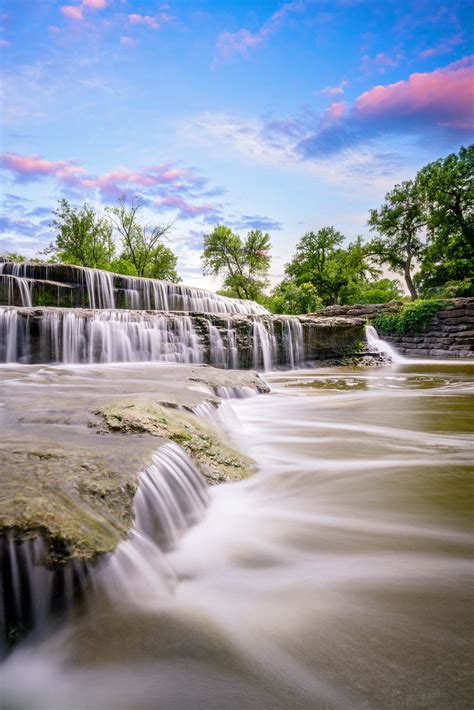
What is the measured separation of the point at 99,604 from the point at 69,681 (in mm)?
233

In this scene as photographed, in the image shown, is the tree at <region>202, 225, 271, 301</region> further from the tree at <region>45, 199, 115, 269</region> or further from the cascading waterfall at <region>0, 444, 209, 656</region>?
the cascading waterfall at <region>0, 444, 209, 656</region>

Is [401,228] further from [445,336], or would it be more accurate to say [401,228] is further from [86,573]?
[86,573]

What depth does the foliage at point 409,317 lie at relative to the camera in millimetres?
18625

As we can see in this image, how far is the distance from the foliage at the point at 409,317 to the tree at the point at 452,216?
18.3 feet

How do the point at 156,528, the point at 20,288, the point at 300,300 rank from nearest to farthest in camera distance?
the point at 156,528 < the point at 20,288 < the point at 300,300

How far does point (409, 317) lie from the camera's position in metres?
19.1

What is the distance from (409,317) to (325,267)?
1809 centimetres

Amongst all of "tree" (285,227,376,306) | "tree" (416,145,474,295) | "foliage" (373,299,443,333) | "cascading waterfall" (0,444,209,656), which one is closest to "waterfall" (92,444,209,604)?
"cascading waterfall" (0,444,209,656)

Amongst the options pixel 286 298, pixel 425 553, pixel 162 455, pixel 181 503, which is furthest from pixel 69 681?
pixel 286 298

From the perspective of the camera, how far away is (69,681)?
1105 millimetres

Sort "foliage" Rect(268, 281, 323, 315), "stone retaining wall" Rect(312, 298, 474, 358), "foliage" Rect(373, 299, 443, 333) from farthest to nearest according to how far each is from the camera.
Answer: "foliage" Rect(268, 281, 323, 315), "foliage" Rect(373, 299, 443, 333), "stone retaining wall" Rect(312, 298, 474, 358)

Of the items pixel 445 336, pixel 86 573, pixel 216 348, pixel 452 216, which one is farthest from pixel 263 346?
pixel 452 216

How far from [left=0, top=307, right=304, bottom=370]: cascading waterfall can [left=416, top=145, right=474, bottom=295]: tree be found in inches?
641

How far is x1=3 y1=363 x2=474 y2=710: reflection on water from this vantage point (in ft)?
3.53
